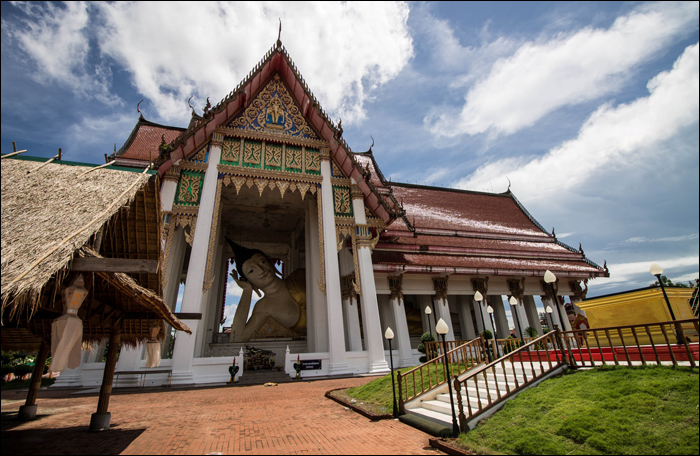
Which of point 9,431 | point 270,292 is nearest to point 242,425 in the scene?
point 9,431

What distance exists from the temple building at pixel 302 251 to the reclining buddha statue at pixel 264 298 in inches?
2.0

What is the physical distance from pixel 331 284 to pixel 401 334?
3.77 m

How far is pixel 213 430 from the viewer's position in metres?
4.65

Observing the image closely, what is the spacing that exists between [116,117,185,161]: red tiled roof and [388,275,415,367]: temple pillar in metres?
10.5

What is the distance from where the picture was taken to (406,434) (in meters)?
4.54

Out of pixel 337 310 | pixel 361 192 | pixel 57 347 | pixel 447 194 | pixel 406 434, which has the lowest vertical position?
pixel 406 434

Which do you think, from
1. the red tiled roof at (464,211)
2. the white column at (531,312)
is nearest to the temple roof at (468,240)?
the red tiled roof at (464,211)

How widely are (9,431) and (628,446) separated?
7.41 metres

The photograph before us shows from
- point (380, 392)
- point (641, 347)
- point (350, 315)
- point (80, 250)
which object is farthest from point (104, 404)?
point (350, 315)

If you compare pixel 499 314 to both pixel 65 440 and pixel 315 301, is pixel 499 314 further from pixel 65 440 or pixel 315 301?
pixel 65 440

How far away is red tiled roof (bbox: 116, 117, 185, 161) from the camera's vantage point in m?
13.3

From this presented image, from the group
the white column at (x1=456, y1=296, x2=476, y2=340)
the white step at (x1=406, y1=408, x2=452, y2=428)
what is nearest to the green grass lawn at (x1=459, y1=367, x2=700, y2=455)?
the white step at (x1=406, y1=408, x2=452, y2=428)

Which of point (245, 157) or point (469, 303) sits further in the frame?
point (469, 303)

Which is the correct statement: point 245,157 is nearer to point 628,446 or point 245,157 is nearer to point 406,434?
point 406,434
